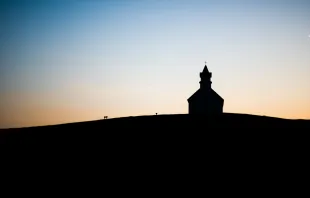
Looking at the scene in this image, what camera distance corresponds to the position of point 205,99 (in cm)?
4400

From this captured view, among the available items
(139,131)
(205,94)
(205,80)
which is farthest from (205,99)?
(139,131)

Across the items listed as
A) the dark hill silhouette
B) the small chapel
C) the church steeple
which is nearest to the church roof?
the small chapel

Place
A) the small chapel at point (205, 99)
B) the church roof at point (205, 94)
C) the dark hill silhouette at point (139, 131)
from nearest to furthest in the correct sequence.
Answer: the dark hill silhouette at point (139, 131) < the small chapel at point (205, 99) < the church roof at point (205, 94)

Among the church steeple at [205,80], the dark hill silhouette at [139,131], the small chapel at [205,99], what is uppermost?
the church steeple at [205,80]

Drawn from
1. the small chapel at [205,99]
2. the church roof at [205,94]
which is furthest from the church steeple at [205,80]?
the church roof at [205,94]

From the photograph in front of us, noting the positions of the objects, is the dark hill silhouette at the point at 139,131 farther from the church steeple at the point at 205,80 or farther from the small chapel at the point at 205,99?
the church steeple at the point at 205,80

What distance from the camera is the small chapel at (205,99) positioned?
144 ft

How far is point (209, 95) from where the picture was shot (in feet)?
146

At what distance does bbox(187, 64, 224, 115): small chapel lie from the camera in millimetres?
44000

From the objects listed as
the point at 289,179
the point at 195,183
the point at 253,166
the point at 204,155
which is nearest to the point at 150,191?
the point at 195,183

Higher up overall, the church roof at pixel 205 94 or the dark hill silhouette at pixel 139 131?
the church roof at pixel 205 94

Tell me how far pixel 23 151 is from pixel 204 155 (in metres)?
4.92

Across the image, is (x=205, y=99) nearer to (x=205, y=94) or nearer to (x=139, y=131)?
(x=205, y=94)

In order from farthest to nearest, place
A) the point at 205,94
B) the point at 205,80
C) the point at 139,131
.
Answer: the point at 205,80
the point at 205,94
the point at 139,131
